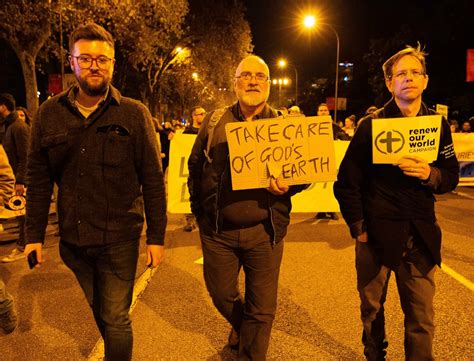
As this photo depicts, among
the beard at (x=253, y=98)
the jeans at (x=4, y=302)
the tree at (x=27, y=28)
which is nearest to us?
the beard at (x=253, y=98)

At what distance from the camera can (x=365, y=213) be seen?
309cm

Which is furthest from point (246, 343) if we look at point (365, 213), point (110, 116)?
point (110, 116)

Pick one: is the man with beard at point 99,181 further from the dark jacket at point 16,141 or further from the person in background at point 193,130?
the person in background at point 193,130

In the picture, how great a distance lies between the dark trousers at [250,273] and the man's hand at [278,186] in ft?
0.85

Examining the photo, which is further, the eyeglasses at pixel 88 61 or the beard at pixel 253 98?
the beard at pixel 253 98

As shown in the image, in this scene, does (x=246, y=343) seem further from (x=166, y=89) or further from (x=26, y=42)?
(x=166, y=89)

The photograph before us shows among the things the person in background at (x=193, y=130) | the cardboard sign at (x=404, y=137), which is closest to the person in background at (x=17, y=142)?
the person in background at (x=193, y=130)

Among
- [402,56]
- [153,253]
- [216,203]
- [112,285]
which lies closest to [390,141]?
[402,56]

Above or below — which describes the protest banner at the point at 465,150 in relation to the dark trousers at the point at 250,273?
above

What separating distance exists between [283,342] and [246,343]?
0.69 meters

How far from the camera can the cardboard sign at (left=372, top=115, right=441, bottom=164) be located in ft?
9.46

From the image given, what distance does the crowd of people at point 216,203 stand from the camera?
2617 mm

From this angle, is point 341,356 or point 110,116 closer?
point 110,116

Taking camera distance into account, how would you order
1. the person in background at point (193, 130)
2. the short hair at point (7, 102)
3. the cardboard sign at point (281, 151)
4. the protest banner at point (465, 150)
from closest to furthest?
1. the cardboard sign at point (281, 151)
2. the short hair at point (7, 102)
3. the person in background at point (193, 130)
4. the protest banner at point (465, 150)
